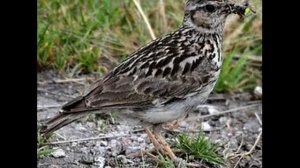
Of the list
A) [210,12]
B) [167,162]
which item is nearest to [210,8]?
[210,12]

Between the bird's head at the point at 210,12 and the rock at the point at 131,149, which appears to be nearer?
the bird's head at the point at 210,12

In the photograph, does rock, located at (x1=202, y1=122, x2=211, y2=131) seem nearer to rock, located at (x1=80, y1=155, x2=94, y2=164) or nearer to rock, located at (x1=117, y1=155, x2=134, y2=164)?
rock, located at (x1=117, y1=155, x2=134, y2=164)

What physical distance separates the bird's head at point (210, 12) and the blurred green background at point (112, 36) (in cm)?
146

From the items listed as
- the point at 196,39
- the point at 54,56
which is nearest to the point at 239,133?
the point at 196,39

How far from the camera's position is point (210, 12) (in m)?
6.12

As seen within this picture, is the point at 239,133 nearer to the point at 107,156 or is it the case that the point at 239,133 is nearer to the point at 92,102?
the point at 107,156

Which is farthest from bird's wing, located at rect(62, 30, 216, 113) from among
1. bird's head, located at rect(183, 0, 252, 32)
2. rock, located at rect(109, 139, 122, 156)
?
rock, located at rect(109, 139, 122, 156)

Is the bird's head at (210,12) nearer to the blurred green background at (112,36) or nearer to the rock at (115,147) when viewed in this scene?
the rock at (115,147)

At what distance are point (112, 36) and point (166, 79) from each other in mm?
2299

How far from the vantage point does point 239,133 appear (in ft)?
24.2

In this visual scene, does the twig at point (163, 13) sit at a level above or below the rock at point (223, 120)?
above

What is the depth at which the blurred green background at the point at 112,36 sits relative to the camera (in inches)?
307

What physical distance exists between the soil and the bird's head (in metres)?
1.09

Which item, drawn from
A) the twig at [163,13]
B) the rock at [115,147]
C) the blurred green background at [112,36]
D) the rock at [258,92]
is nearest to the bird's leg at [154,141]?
the rock at [115,147]
